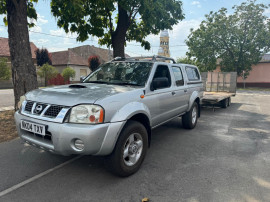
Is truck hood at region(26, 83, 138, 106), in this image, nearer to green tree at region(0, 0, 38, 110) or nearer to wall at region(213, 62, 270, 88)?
green tree at region(0, 0, 38, 110)

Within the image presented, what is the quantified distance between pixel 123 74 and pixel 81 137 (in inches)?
74.4

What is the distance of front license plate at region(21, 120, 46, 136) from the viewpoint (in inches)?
108

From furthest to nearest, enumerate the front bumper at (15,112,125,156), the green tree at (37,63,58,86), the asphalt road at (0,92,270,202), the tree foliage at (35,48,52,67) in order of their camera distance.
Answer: the tree foliage at (35,48,52,67) → the green tree at (37,63,58,86) → the asphalt road at (0,92,270,202) → the front bumper at (15,112,125,156)

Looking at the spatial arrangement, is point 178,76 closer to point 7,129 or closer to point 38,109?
point 38,109

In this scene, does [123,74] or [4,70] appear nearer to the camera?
[123,74]

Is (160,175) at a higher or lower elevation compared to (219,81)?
lower

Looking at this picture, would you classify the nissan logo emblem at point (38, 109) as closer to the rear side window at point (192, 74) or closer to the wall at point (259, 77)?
the rear side window at point (192, 74)

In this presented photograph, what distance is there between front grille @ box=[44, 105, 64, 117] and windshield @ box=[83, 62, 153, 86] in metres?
1.41

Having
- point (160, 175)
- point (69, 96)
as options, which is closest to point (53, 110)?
point (69, 96)

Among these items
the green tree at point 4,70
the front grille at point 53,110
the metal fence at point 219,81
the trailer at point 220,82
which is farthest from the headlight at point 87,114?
the green tree at point 4,70

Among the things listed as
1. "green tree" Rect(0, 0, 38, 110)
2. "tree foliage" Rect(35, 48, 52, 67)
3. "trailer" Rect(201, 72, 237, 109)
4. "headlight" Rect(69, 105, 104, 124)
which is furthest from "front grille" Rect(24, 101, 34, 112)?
"tree foliage" Rect(35, 48, 52, 67)

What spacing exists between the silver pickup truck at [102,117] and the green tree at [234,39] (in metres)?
24.8

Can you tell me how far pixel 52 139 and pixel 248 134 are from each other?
519cm

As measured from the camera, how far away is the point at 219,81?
12.0 metres
